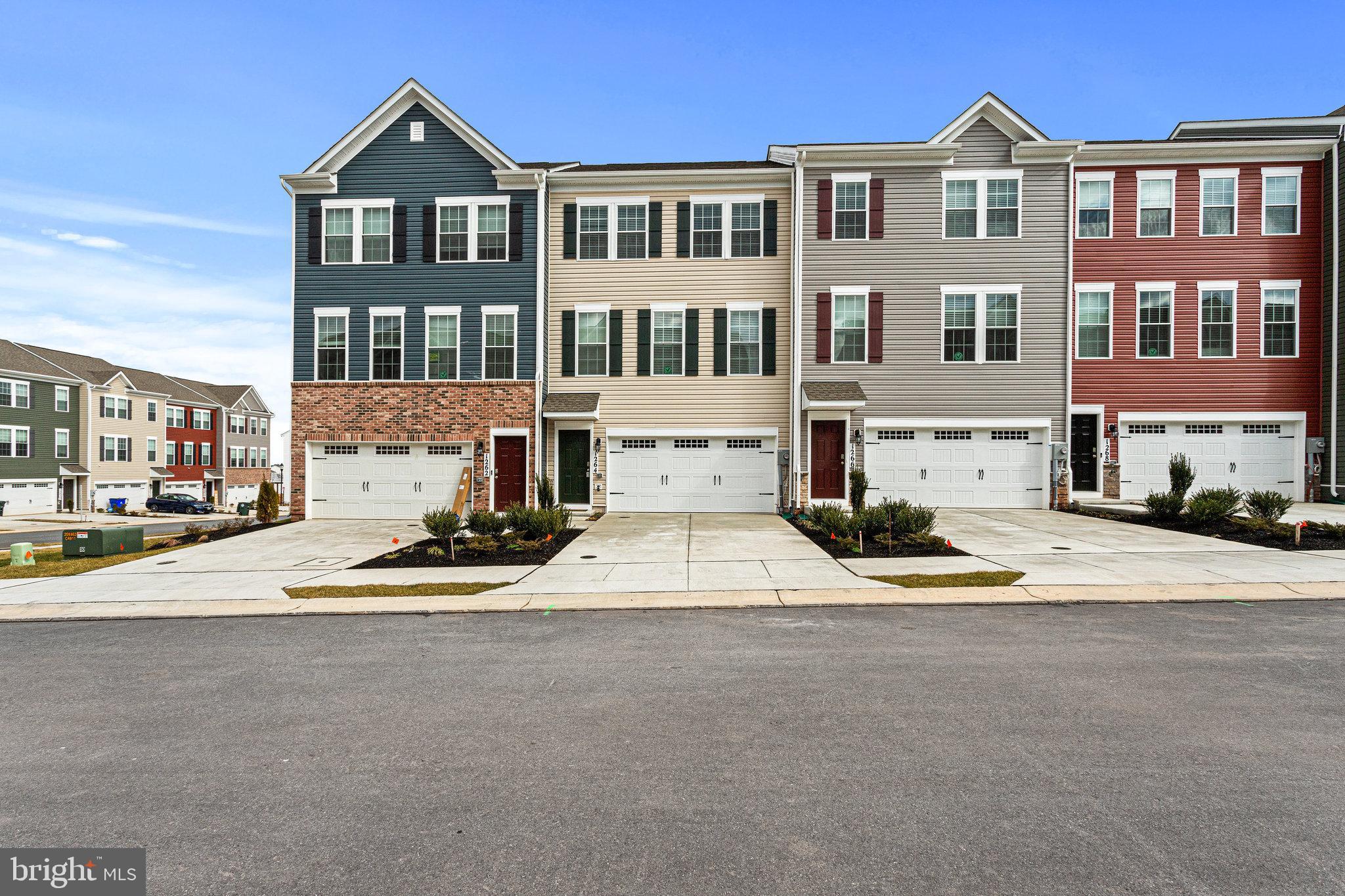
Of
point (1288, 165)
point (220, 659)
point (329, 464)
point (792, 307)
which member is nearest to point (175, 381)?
point (329, 464)

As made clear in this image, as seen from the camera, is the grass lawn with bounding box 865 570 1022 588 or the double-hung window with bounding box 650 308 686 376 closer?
the grass lawn with bounding box 865 570 1022 588

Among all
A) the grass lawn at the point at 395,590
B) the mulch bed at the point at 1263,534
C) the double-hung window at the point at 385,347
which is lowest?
the grass lawn at the point at 395,590

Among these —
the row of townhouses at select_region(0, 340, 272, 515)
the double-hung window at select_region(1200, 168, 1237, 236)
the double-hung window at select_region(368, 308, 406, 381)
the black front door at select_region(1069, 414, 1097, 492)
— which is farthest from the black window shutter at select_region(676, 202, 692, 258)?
the row of townhouses at select_region(0, 340, 272, 515)

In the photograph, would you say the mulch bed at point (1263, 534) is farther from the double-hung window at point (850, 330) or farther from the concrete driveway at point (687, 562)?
the double-hung window at point (850, 330)

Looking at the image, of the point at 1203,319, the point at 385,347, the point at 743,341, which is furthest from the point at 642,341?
the point at 1203,319

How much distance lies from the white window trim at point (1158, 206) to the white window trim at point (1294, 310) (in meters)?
3.35

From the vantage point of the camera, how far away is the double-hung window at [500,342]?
2097cm

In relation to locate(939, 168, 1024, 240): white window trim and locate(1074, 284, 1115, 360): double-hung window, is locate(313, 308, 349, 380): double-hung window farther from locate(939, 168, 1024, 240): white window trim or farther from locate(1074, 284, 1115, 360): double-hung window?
locate(1074, 284, 1115, 360): double-hung window

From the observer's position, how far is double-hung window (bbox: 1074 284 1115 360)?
20938 millimetres

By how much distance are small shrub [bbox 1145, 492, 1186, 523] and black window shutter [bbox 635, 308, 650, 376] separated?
14325 mm

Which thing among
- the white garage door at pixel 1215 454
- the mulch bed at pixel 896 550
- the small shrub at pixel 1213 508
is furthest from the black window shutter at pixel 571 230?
the white garage door at pixel 1215 454

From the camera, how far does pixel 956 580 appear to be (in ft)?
34.4

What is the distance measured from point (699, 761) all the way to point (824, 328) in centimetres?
1807

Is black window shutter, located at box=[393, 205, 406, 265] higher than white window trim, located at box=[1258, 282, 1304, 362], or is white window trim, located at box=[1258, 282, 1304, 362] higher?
black window shutter, located at box=[393, 205, 406, 265]
